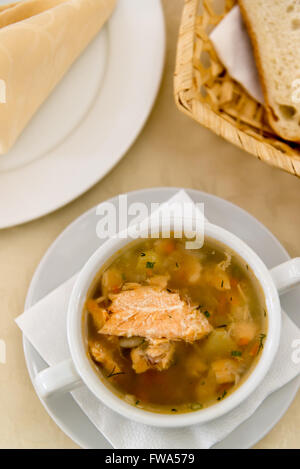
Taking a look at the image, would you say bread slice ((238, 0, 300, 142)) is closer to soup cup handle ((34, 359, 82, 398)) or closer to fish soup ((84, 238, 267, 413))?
fish soup ((84, 238, 267, 413))

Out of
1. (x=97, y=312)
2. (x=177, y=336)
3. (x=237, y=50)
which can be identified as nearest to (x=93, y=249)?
(x=97, y=312)

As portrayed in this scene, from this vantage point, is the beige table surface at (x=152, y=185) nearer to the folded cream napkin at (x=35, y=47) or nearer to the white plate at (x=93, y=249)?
the white plate at (x=93, y=249)

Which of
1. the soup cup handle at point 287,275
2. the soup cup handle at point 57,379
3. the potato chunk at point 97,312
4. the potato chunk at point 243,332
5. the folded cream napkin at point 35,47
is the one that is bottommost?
the potato chunk at point 243,332

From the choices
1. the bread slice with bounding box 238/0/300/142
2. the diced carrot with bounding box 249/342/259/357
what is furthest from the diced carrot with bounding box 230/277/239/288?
the bread slice with bounding box 238/0/300/142

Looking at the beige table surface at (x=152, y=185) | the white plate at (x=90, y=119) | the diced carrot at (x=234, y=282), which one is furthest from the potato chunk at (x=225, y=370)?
the white plate at (x=90, y=119)

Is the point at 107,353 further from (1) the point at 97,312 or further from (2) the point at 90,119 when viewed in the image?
(2) the point at 90,119
